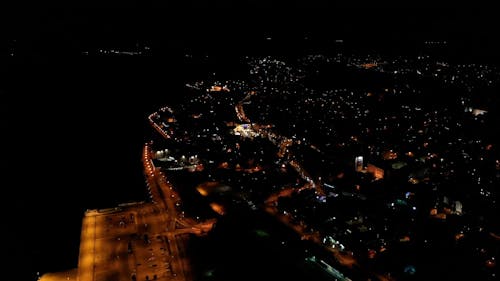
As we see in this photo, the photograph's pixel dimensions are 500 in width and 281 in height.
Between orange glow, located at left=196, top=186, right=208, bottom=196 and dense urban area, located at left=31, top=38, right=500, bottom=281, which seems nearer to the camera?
dense urban area, located at left=31, top=38, right=500, bottom=281

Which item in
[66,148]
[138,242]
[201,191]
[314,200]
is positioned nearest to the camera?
[138,242]

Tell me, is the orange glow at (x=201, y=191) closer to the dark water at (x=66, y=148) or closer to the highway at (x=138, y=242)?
the highway at (x=138, y=242)

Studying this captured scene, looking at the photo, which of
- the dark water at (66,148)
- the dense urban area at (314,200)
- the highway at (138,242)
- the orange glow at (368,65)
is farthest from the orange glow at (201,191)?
the orange glow at (368,65)

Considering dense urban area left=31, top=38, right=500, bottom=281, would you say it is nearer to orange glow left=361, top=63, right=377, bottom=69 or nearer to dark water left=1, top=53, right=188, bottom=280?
dark water left=1, top=53, right=188, bottom=280

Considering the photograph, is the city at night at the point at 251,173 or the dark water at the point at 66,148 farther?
the dark water at the point at 66,148

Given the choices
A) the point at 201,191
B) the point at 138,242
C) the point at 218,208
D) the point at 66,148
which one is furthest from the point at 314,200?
the point at 66,148

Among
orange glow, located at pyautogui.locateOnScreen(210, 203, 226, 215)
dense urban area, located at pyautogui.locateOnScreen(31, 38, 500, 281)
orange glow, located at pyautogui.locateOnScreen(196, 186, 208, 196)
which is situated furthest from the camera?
orange glow, located at pyautogui.locateOnScreen(196, 186, 208, 196)

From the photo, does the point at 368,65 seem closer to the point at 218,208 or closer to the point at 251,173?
the point at 251,173

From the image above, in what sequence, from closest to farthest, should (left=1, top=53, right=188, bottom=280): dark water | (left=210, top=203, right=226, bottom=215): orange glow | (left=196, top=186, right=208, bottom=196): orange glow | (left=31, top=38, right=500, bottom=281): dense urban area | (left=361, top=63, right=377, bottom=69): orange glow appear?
(left=31, top=38, right=500, bottom=281): dense urban area < (left=210, top=203, right=226, bottom=215): orange glow < (left=196, top=186, right=208, bottom=196): orange glow < (left=1, top=53, right=188, bottom=280): dark water < (left=361, top=63, right=377, bottom=69): orange glow

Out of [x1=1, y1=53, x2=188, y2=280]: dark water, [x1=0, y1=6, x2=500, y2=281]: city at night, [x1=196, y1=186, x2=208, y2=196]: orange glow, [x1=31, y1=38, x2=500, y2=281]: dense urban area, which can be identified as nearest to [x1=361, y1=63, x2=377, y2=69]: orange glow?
[x1=0, y1=6, x2=500, y2=281]: city at night

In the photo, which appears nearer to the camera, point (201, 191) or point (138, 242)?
point (138, 242)
